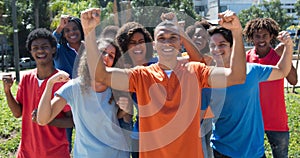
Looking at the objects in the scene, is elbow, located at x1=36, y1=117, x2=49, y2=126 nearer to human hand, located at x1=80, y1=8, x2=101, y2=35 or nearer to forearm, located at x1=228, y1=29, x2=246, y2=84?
human hand, located at x1=80, y1=8, x2=101, y2=35

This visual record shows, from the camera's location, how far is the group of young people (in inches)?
103

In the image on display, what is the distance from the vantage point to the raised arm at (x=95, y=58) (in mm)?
2428

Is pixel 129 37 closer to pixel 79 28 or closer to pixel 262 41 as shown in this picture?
pixel 79 28

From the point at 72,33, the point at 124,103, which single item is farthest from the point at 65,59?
the point at 124,103

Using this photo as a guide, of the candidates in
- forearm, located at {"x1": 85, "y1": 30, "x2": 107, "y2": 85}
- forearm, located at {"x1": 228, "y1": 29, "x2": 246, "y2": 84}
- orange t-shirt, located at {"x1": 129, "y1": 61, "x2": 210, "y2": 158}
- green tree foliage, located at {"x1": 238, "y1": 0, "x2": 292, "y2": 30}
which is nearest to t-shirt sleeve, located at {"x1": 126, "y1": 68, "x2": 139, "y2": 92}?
orange t-shirt, located at {"x1": 129, "y1": 61, "x2": 210, "y2": 158}

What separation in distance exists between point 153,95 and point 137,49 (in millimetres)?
1042

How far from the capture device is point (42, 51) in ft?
11.0

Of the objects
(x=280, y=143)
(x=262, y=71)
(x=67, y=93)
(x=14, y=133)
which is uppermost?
(x=262, y=71)

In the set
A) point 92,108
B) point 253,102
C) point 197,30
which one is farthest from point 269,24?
point 92,108

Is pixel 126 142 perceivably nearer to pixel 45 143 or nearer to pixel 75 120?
pixel 75 120

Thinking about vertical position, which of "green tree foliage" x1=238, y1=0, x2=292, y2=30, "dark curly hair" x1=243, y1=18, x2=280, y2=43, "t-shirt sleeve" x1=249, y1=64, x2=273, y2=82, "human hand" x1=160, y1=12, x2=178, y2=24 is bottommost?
"t-shirt sleeve" x1=249, y1=64, x2=273, y2=82

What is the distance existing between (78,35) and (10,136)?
10.2 feet

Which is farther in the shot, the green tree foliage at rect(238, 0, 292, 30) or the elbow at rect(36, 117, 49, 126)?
the green tree foliage at rect(238, 0, 292, 30)

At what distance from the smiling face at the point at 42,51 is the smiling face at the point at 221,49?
131 cm
